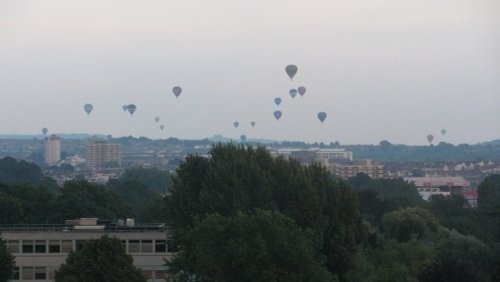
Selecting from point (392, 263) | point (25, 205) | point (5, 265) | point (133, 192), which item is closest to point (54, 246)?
point (5, 265)

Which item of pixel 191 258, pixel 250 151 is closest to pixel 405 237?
pixel 250 151

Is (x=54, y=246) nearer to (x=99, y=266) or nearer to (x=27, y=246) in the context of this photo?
(x=27, y=246)

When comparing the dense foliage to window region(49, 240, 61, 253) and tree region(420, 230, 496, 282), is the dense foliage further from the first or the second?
window region(49, 240, 61, 253)

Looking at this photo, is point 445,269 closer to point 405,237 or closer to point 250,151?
point 250,151

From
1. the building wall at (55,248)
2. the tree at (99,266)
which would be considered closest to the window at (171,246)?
the building wall at (55,248)

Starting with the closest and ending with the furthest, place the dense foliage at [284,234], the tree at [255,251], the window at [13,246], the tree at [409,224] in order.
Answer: the tree at [255,251] → the dense foliage at [284,234] → the window at [13,246] → the tree at [409,224]

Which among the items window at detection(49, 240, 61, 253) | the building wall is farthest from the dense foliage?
window at detection(49, 240, 61, 253)

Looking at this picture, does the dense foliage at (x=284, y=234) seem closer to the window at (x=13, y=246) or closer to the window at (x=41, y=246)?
the window at (x=41, y=246)
